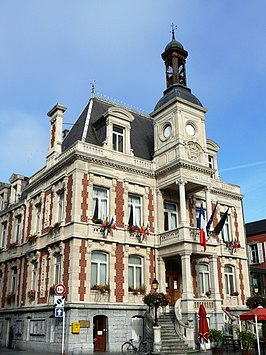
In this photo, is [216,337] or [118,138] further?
[118,138]

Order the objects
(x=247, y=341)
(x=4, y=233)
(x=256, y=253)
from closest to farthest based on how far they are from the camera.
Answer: (x=247, y=341), (x=4, y=233), (x=256, y=253)

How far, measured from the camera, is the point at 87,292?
18.3 metres

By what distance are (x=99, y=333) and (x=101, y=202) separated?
254 inches

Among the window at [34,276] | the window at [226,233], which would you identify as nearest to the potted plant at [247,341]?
the window at [226,233]

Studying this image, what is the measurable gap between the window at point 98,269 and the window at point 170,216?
4.87 meters

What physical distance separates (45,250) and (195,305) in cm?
862

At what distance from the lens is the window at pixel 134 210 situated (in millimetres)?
21608

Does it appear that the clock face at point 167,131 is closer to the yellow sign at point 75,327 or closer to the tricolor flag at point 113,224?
the tricolor flag at point 113,224

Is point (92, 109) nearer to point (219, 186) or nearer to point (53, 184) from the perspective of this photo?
point (53, 184)

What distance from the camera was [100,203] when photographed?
20.6m

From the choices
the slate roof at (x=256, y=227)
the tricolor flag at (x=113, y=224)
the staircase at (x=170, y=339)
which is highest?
the slate roof at (x=256, y=227)

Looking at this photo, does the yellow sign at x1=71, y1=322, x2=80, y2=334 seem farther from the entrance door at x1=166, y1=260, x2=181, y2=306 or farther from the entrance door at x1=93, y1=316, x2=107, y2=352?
the entrance door at x1=166, y1=260, x2=181, y2=306

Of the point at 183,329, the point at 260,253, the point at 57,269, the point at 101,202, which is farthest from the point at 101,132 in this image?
the point at 260,253

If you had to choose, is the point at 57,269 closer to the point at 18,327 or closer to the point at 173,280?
the point at 18,327
